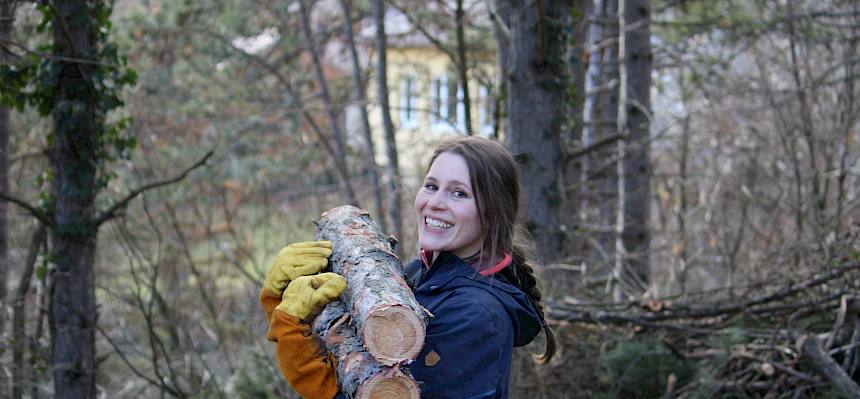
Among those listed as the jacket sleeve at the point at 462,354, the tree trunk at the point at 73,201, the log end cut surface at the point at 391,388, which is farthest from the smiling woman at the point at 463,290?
the tree trunk at the point at 73,201

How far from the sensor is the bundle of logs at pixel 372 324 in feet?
8.18

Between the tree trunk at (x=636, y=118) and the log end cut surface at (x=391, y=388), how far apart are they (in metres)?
7.05

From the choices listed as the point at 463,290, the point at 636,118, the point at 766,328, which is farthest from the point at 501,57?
the point at 463,290

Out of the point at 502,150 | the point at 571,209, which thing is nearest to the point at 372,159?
the point at 571,209

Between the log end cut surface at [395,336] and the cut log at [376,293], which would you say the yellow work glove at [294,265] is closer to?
the cut log at [376,293]

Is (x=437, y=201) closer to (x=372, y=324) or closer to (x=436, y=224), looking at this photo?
(x=436, y=224)

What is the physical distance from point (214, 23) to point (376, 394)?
33.6ft

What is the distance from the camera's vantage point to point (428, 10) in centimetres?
1123

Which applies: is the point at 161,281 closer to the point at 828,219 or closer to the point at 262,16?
the point at 262,16

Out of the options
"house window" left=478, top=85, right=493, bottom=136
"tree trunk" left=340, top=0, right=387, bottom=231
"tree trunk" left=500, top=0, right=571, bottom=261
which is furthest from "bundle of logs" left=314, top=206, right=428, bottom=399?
"tree trunk" left=340, top=0, right=387, bottom=231

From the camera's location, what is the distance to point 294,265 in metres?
2.95

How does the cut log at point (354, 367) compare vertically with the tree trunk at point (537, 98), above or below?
below

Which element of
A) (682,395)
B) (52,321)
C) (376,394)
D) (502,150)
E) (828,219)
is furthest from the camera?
(828,219)

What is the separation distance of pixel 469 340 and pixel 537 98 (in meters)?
3.28
